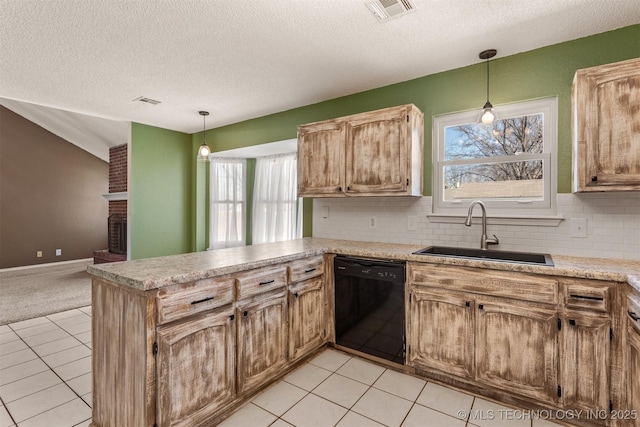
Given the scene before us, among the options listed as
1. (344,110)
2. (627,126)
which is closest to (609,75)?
(627,126)

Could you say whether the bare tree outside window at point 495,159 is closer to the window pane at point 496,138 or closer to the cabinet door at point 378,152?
the window pane at point 496,138

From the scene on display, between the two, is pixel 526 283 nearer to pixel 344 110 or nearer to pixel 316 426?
pixel 316 426

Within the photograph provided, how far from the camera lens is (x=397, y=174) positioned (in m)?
2.75

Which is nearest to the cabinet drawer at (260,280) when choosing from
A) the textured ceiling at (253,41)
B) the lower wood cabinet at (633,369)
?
the textured ceiling at (253,41)

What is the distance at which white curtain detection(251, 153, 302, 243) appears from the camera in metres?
4.96

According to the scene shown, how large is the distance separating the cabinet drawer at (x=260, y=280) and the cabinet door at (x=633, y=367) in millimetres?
2004

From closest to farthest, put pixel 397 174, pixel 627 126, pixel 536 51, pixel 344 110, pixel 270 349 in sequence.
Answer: pixel 627 126 → pixel 270 349 → pixel 536 51 → pixel 397 174 → pixel 344 110

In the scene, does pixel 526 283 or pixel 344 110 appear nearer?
pixel 526 283

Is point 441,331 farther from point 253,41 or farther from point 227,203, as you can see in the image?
point 227,203

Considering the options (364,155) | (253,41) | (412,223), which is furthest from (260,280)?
(253,41)

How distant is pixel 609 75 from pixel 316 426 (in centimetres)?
283

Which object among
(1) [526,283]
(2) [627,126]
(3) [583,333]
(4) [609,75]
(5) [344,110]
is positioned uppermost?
(5) [344,110]

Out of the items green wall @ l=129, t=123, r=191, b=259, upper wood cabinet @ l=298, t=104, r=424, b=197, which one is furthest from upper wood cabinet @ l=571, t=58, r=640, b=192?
green wall @ l=129, t=123, r=191, b=259

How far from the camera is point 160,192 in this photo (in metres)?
4.91
